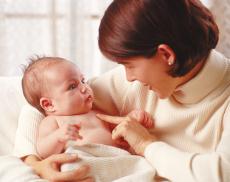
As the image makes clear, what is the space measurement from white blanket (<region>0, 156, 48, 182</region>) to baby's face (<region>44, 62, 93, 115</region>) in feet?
0.77

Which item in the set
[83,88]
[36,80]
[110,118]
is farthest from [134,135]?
[36,80]

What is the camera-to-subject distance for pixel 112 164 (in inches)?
48.3

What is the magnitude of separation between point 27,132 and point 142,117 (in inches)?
14.6

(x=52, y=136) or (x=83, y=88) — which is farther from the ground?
(x=83, y=88)

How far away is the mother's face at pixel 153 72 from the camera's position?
121cm

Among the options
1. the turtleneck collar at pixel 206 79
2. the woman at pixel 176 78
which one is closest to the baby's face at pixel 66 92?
the woman at pixel 176 78

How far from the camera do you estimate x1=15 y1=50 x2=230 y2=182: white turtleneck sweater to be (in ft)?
3.82

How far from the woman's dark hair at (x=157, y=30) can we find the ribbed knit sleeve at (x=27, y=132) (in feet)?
1.20

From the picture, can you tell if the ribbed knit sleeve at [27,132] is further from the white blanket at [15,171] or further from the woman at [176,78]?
the woman at [176,78]

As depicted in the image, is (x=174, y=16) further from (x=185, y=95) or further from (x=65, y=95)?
(x=65, y=95)

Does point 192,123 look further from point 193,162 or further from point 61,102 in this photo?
point 61,102

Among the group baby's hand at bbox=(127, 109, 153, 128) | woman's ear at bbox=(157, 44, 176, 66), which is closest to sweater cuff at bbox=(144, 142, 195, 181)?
baby's hand at bbox=(127, 109, 153, 128)

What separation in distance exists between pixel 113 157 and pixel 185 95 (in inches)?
11.3

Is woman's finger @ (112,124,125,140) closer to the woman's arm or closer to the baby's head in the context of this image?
the woman's arm
